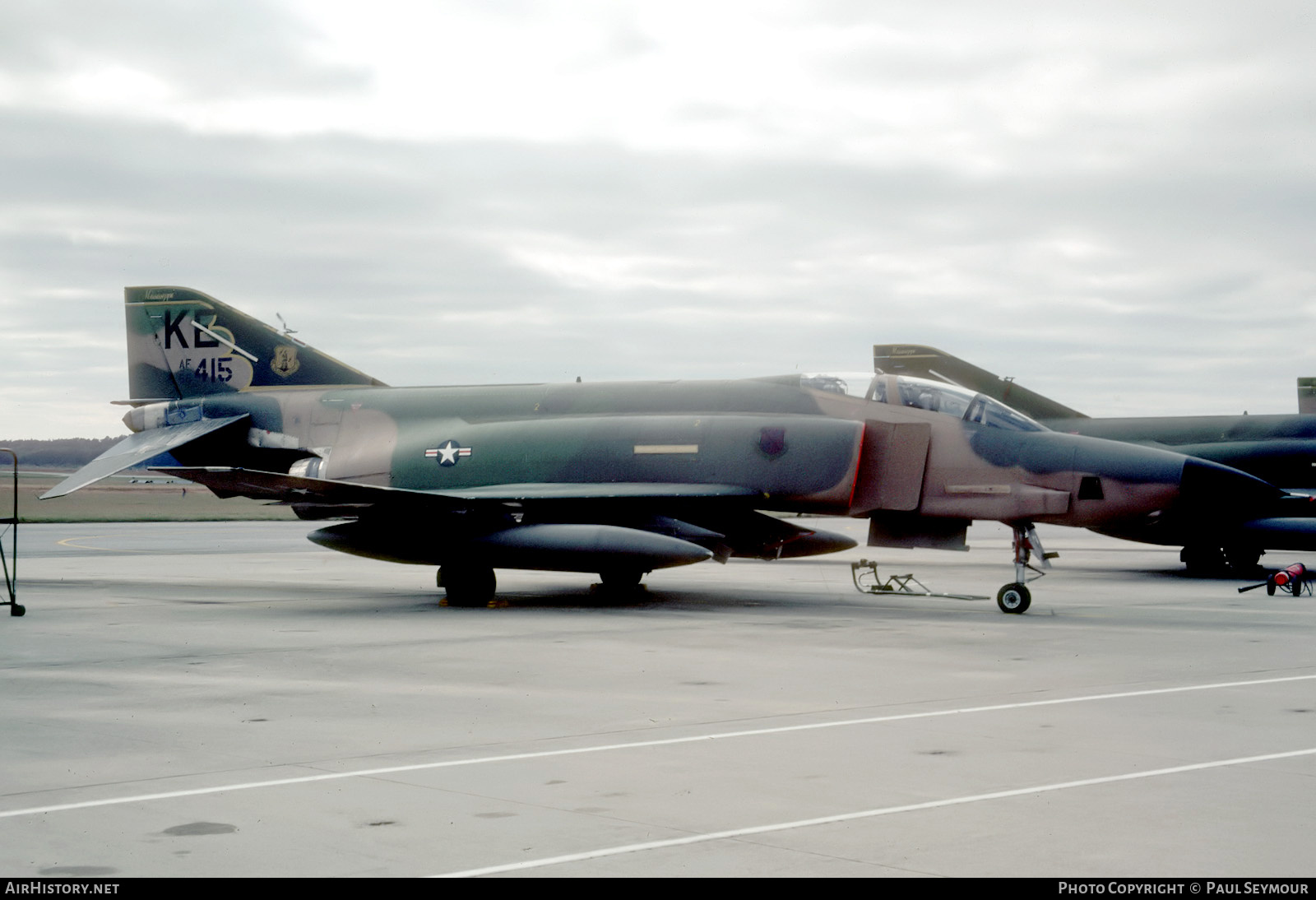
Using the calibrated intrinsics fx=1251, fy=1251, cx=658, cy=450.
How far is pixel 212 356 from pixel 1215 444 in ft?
58.7

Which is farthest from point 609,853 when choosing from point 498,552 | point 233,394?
point 233,394

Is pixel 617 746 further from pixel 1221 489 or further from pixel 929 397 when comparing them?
pixel 1221 489

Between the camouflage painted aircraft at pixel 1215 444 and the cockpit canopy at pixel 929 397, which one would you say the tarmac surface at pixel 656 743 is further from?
the camouflage painted aircraft at pixel 1215 444

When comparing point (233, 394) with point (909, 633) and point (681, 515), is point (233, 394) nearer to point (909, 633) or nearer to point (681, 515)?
point (681, 515)

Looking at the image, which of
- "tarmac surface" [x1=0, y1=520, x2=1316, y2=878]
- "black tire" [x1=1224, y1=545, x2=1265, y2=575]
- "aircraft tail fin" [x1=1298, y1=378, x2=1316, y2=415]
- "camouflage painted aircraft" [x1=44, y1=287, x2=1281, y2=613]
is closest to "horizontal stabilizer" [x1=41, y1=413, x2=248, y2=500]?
"camouflage painted aircraft" [x1=44, y1=287, x2=1281, y2=613]

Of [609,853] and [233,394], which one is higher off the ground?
[233,394]

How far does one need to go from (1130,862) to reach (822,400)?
462 inches

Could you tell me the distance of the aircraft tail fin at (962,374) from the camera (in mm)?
25891

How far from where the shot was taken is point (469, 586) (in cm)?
1486

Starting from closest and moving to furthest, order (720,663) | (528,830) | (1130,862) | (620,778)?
1. (1130,862)
2. (528,830)
3. (620,778)
4. (720,663)

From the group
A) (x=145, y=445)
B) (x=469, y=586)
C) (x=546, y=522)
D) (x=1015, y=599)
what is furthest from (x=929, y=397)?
(x=145, y=445)

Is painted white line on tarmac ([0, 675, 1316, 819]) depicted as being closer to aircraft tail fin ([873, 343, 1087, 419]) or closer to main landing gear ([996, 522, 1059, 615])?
main landing gear ([996, 522, 1059, 615])

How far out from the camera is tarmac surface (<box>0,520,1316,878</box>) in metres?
4.36

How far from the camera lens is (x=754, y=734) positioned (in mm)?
6605
